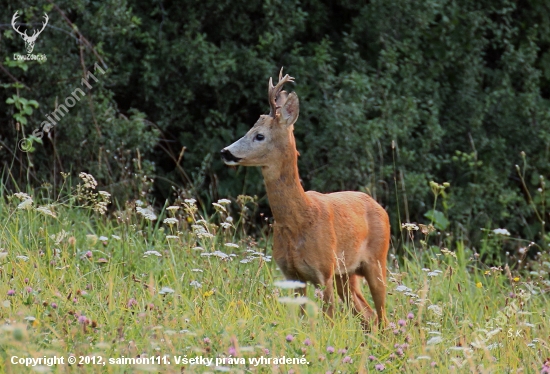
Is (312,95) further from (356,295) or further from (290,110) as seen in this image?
(290,110)

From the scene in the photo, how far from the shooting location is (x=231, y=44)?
33.5ft

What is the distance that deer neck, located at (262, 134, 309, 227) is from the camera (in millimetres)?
5766

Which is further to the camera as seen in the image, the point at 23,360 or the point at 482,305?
the point at 482,305

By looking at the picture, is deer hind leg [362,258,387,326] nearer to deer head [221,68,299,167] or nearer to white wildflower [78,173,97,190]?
deer head [221,68,299,167]

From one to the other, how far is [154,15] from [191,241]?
4012 mm

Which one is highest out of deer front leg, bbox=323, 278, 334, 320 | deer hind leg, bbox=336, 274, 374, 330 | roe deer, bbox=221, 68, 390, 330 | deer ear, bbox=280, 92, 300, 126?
deer ear, bbox=280, 92, 300, 126

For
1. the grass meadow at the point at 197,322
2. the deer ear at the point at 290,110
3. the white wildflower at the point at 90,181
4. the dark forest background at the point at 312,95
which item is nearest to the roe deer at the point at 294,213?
the deer ear at the point at 290,110

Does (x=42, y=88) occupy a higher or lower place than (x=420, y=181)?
higher

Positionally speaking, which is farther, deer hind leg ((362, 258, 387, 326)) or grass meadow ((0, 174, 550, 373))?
deer hind leg ((362, 258, 387, 326))

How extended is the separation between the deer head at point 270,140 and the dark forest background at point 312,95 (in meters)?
3.19

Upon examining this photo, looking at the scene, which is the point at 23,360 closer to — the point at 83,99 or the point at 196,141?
the point at 83,99

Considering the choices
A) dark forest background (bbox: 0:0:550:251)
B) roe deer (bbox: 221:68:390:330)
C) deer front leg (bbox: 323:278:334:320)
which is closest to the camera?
deer front leg (bbox: 323:278:334:320)

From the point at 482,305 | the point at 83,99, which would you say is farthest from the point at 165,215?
the point at 482,305

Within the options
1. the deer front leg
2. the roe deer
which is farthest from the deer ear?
the deer front leg
